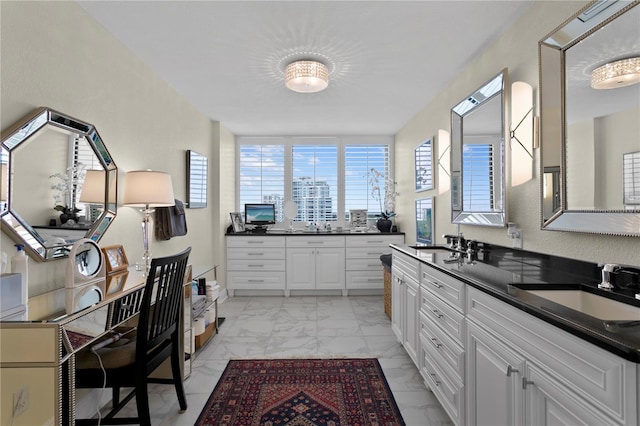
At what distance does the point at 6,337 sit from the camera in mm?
1101

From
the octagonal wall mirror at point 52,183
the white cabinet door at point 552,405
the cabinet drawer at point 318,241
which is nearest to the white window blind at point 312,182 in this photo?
the cabinet drawer at point 318,241

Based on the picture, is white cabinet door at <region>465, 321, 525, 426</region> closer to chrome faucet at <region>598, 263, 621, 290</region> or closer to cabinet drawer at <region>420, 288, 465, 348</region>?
cabinet drawer at <region>420, 288, 465, 348</region>

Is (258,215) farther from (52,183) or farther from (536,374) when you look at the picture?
(536,374)

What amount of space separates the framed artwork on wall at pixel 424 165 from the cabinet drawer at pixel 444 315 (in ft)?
5.38

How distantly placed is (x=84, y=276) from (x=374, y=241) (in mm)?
3507

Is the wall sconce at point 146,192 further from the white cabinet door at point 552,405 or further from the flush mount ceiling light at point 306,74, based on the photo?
the white cabinet door at point 552,405

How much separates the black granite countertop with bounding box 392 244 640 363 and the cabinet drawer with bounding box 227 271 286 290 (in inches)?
102

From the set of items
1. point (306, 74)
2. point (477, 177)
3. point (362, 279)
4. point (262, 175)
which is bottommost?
point (362, 279)

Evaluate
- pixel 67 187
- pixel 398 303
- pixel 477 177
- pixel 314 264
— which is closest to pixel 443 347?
pixel 398 303

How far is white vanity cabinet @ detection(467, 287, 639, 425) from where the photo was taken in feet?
2.54

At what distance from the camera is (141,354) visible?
1.55 m

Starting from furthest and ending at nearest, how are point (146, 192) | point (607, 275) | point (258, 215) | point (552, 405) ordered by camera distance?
point (258, 215), point (146, 192), point (607, 275), point (552, 405)

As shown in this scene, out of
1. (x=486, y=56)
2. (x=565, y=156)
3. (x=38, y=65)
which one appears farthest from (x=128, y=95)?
(x=565, y=156)

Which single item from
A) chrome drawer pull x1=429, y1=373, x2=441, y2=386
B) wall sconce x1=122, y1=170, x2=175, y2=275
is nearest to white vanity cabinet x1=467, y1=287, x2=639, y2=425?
chrome drawer pull x1=429, y1=373, x2=441, y2=386
